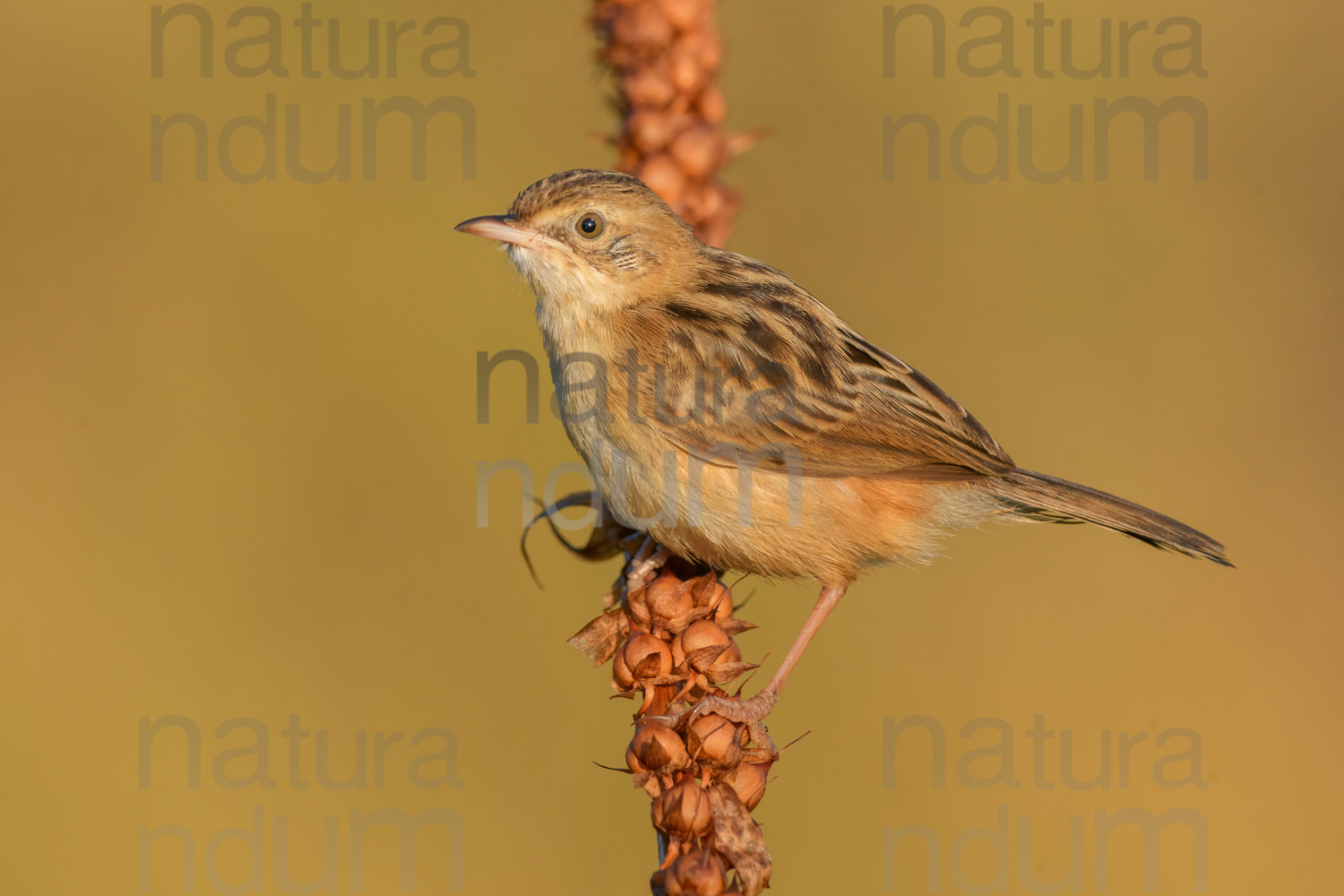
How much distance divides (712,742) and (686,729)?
101mm

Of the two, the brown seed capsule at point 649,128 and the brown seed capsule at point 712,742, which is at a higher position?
the brown seed capsule at point 649,128

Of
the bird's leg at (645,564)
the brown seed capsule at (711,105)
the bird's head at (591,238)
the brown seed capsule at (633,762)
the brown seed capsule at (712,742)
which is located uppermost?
the brown seed capsule at (711,105)

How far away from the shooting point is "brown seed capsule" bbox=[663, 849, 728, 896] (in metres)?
2.85

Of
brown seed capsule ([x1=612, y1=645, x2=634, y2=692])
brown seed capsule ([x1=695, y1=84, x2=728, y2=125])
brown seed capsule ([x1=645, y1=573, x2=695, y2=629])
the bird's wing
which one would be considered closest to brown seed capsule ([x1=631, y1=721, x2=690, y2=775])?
brown seed capsule ([x1=612, y1=645, x2=634, y2=692])

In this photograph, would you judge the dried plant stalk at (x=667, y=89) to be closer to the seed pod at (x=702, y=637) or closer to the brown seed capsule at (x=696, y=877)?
the seed pod at (x=702, y=637)

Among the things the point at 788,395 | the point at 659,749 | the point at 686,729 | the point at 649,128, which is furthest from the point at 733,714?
the point at 649,128

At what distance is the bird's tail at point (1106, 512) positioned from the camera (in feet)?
13.7

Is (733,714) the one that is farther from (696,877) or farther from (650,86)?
(650,86)

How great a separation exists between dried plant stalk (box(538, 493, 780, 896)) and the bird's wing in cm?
58

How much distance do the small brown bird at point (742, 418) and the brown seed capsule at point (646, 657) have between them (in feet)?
1.86

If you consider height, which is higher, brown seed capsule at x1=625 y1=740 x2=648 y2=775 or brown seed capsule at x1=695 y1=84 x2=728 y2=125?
brown seed capsule at x1=695 y1=84 x2=728 y2=125

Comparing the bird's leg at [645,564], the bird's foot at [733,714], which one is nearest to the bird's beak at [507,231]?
the bird's leg at [645,564]

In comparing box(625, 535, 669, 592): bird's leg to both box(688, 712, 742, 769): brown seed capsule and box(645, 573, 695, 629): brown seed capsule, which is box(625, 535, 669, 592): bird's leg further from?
box(688, 712, 742, 769): brown seed capsule

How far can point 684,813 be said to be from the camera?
→ 2.92 meters
